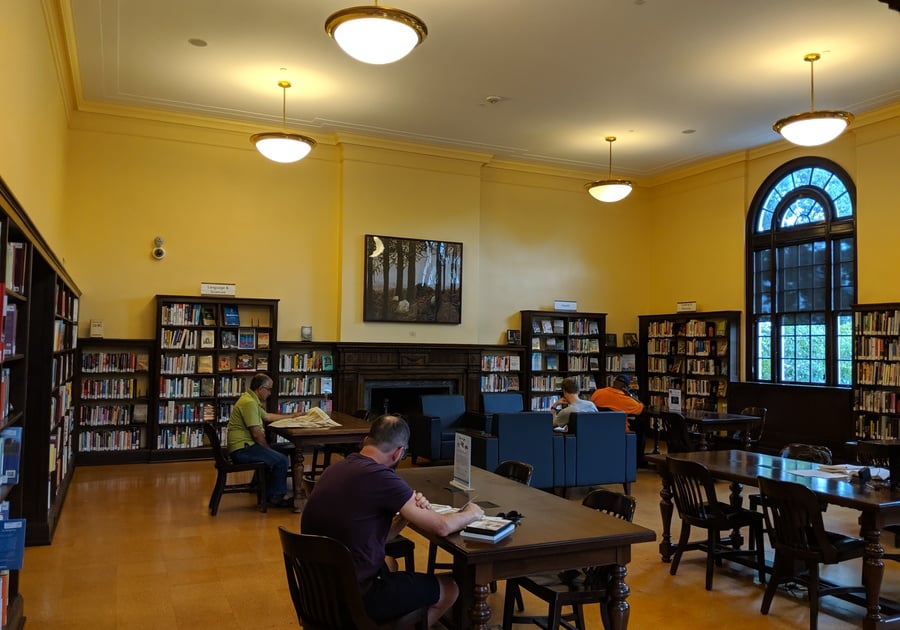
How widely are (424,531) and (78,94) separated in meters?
8.08

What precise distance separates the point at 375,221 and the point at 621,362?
512cm

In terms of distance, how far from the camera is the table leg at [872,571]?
3.98 meters

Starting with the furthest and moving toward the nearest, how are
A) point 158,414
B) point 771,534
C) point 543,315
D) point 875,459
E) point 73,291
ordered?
1. point 543,315
2. point 158,414
3. point 73,291
4. point 875,459
5. point 771,534

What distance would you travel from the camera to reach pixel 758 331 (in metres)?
10.8

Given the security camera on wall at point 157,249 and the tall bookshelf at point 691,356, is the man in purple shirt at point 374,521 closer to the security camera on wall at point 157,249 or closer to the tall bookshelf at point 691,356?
the security camera on wall at point 157,249

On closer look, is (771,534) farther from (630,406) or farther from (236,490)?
(236,490)

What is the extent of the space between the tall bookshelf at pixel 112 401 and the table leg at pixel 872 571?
26.4ft

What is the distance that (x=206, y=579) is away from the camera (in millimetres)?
4812

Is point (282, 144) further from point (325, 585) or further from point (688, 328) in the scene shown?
point (688, 328)

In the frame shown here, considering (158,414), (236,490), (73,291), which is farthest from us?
(158,414)

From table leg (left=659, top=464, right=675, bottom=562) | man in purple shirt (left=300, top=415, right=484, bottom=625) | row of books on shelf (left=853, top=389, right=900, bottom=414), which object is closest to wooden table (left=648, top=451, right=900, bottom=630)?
table leg (left=659, top=464, right=675, bottom=562)

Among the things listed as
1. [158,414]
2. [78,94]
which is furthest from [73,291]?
[78,94]

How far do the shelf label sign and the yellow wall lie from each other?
12cm

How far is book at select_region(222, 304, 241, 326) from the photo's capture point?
9.59 m
